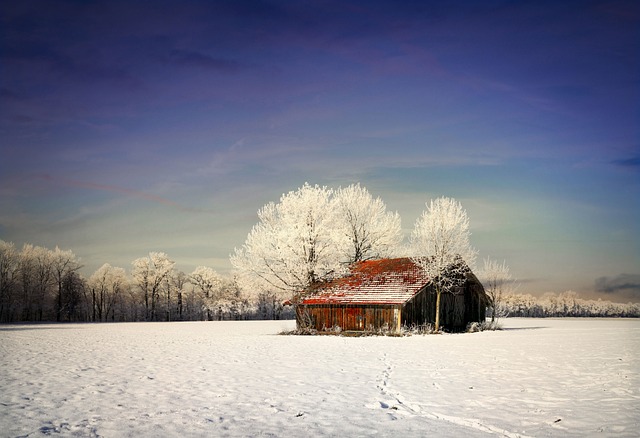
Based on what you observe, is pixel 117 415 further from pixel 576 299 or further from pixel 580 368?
pixel 576 299

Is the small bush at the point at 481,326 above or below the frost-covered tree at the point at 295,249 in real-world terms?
below

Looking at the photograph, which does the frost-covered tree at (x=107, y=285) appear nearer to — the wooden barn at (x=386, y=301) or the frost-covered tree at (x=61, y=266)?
the frost-covered tree at (x=61, y=266)

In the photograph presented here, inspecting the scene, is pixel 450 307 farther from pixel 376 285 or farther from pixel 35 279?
pixel 35 279

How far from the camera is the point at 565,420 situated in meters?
9.95

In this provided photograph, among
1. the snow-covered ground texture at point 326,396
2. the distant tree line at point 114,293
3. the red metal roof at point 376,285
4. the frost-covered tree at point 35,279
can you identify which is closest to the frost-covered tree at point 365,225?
the red metal roof at point 376,285

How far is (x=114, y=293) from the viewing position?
108 m

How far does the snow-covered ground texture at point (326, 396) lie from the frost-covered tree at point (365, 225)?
1346 inches

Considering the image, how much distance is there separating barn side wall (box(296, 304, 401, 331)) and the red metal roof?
1.95 ft

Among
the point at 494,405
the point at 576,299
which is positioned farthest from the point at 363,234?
the point at 576,299

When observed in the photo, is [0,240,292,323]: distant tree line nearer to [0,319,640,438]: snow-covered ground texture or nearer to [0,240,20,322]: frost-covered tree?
[0,240,20,322]: frost-covered tree

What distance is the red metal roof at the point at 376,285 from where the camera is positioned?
39.1 metres

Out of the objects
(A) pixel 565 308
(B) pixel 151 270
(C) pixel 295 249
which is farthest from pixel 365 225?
(A) pixel 565 308

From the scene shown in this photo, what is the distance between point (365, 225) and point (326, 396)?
44.0 metres

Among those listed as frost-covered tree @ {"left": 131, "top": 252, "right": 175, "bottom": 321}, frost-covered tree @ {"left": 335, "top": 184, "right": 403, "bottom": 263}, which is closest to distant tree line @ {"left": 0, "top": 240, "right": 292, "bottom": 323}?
frost-covered tree @ {"left": 131, "top": 252, "right": 175, "bottom": 321}
